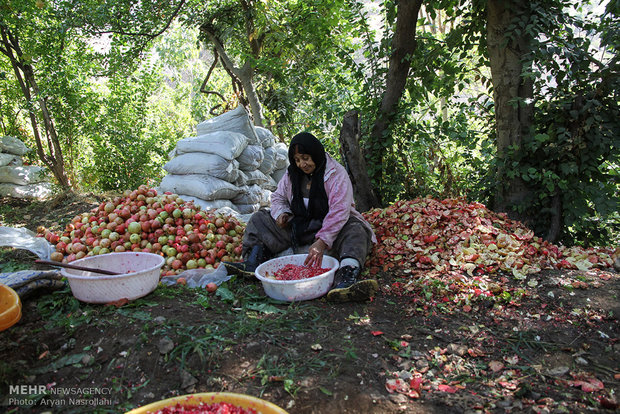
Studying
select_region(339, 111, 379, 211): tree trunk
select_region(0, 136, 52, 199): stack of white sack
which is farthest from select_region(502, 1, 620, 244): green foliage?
select_region(0, 136, 52, 199): stack of white sack

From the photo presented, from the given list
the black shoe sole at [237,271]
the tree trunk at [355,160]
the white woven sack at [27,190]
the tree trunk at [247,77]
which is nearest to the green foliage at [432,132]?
the tree trunk at [355,160]

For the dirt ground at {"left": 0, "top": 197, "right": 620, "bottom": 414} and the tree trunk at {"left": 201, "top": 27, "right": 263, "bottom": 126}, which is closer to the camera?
the dirt ground at {"left": 0, "top": 197, "right": 620, "bottom": 414}

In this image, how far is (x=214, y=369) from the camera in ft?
6.40

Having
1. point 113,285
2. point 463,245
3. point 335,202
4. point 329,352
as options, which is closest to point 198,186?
point 335,202

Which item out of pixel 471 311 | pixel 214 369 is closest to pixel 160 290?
pixel 214 369

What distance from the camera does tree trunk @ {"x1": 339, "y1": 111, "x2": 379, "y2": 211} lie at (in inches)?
179

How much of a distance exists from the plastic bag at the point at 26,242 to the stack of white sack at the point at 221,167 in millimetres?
1556

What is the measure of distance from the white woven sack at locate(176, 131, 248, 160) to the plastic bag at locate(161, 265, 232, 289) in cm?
218

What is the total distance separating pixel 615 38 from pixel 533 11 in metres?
0.73

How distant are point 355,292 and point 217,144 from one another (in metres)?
3.16

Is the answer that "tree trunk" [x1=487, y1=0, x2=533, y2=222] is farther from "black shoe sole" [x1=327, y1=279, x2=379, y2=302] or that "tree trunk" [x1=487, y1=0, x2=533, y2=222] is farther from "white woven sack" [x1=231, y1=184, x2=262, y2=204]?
"white woven sack" [x1=231, y1=184, x2=262, y2=204]

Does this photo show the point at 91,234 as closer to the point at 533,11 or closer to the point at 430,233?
the point at 430,233

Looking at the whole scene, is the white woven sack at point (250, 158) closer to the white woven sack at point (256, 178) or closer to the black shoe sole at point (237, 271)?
the white woven sack at point (256, 178)

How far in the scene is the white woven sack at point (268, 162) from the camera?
20.9 feet
